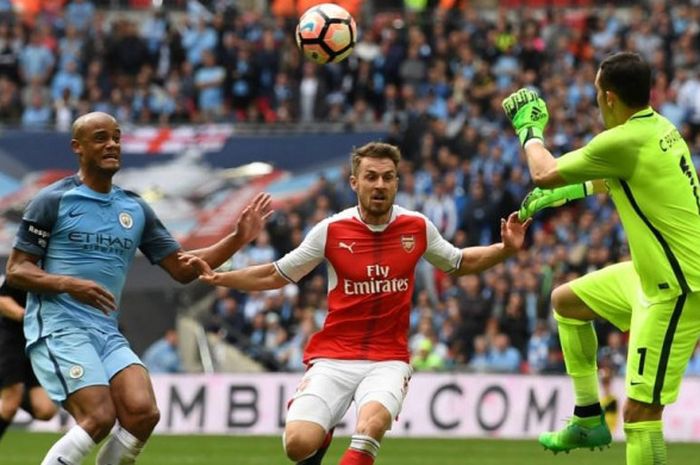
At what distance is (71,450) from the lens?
1110 centimetres

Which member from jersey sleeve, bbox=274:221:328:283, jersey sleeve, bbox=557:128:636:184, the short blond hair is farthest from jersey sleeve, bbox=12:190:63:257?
jersey sleeve, bbox=557:128:636:184

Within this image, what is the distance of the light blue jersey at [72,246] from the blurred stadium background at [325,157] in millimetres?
7356

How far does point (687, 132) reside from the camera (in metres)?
26.9

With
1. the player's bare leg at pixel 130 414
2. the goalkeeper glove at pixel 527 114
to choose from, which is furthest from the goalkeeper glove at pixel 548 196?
the player's bare leg at pixel 130 414

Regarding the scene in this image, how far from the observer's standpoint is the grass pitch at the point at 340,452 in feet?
58.2

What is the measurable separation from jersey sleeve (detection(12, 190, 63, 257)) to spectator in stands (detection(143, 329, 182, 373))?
44.0ft

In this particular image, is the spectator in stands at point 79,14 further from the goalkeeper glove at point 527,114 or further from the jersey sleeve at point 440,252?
the goalkeeper glove at point 527,114

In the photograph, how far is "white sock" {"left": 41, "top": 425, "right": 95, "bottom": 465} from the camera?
11078 millimetres

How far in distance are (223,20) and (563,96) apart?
625 centimetres

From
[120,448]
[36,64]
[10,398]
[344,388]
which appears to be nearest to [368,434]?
[344,388]

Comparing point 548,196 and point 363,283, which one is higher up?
point 548,196

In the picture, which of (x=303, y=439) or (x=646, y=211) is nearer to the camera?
(x=646, y=211)

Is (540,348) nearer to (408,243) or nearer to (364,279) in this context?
(408,243)

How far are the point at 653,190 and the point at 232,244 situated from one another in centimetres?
295
